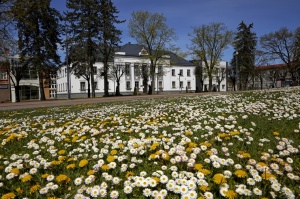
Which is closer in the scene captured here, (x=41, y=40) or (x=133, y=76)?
(x=41, y=40)

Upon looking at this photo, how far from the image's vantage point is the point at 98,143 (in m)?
3.66

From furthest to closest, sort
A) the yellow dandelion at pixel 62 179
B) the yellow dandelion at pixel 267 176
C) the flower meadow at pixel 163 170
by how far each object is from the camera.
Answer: the yellow dandelion at pixel 62 179
the yellow dandelion at pixel 267 176
the flower meadow at pixel 163 170

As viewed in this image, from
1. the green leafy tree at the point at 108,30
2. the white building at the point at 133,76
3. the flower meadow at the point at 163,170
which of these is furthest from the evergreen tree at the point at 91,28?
the flower meadow at the point at 163,170

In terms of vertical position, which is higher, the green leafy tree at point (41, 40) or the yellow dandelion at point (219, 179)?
the green leafy tree at point (41, 40)

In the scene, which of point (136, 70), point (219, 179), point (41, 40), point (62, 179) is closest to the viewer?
point (219, 179)

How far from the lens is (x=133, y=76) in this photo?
2169 inches

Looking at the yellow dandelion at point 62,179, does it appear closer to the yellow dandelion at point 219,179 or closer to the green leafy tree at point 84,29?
the yellow dandelion at point 219,179

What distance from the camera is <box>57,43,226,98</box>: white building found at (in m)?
49.8

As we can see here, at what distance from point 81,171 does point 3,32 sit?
66.4 feet

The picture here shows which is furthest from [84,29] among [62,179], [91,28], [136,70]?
[62,179]

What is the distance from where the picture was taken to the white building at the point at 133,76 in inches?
1960

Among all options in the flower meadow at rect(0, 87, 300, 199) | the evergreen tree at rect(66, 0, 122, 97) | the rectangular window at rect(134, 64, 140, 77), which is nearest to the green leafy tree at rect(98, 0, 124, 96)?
the evergreen tree at rect(66, 0, 122, 97)

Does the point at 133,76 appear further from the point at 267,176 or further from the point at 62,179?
the point at 267,176

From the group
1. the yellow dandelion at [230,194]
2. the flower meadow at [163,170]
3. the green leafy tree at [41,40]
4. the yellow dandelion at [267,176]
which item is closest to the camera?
the yellow dandelion at [230,194]
